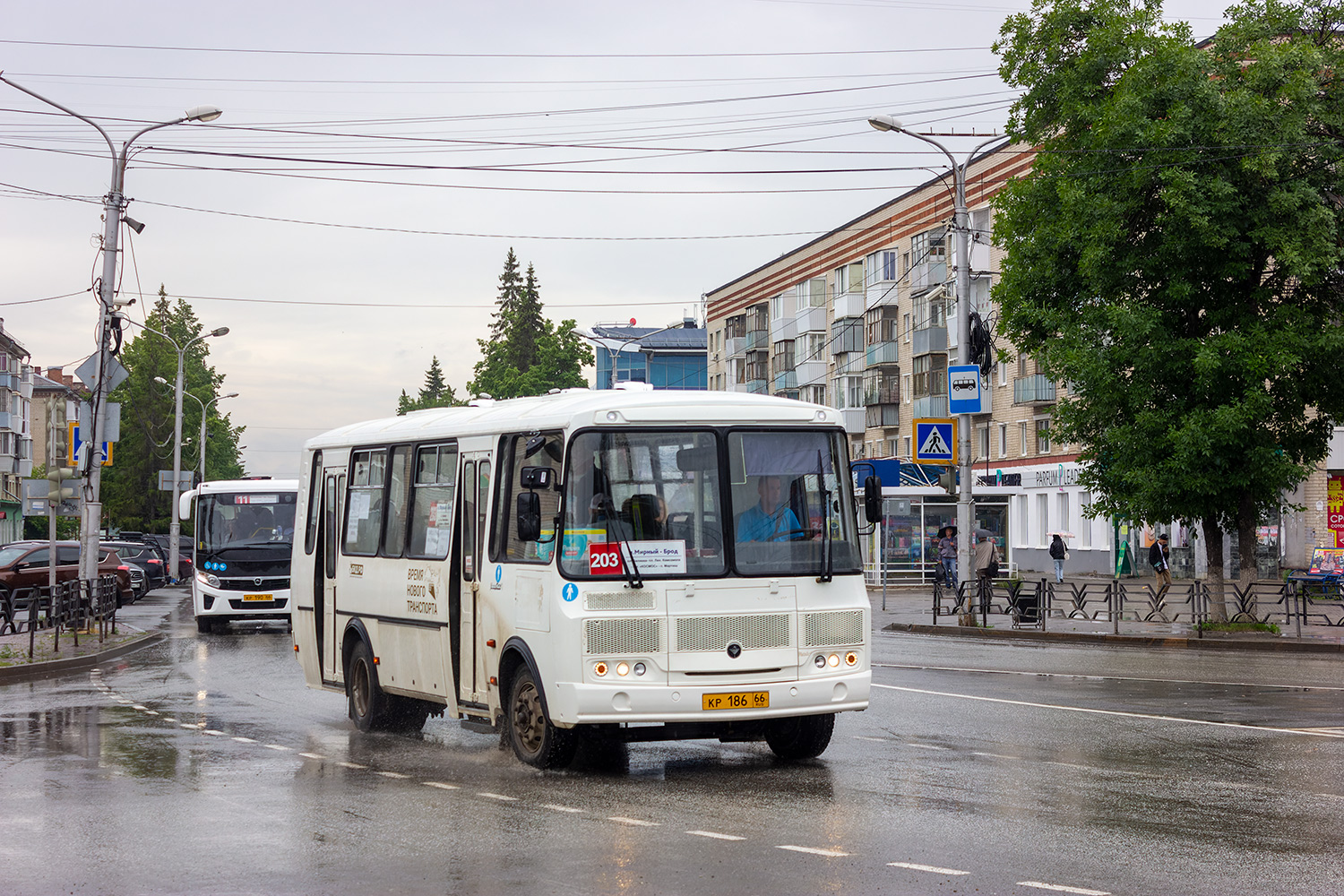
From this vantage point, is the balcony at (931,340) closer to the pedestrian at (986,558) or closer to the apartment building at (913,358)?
the apartment building at (913,358)

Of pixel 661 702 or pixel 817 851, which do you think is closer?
pixel 817 851

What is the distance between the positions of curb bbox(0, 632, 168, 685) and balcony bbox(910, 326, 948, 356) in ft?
161

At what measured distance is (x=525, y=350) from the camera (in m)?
109

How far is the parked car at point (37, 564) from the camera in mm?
36469

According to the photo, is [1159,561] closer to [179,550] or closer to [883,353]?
[883,353]

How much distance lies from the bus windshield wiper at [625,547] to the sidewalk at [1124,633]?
54.9ft

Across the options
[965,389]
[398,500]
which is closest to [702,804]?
[398,500]

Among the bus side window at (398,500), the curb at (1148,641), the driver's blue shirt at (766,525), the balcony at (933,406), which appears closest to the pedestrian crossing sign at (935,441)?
the curb at (1148,641)

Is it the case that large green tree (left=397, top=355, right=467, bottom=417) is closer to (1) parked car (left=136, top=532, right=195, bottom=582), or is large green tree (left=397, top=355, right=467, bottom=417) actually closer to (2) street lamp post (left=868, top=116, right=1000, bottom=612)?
(1) parked car (left=136, top=532, right=195, bottom=582)

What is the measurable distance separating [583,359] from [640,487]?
86.9 meters

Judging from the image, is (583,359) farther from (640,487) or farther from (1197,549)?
(640,487)

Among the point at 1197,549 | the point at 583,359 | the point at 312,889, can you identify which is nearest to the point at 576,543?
the point at 312,889

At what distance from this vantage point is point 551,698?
11.1m

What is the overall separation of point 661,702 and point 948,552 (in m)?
33.0
